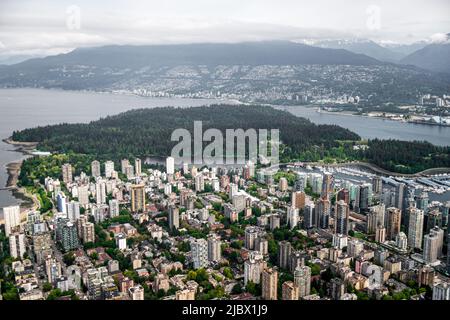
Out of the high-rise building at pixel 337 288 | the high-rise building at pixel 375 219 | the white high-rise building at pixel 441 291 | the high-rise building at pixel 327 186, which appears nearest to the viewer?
the white high-rise building at pixel 441 291

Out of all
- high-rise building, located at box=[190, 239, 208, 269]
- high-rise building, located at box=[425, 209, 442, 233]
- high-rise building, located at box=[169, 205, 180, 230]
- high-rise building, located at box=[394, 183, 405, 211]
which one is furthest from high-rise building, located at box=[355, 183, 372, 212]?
high-rise building, located at box=[190, 239, 208, 269]

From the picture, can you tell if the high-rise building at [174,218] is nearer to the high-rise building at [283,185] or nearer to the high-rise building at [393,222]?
the high-rise building at [283,185]

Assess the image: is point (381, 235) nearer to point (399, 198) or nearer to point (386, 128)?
point (399, 198)

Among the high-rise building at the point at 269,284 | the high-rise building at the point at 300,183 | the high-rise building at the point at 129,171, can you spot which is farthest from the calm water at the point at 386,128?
the high-rise building at the point at 269,284

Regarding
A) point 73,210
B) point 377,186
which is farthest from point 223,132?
point 73,210
